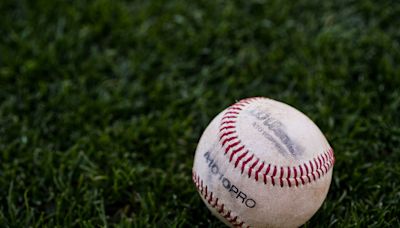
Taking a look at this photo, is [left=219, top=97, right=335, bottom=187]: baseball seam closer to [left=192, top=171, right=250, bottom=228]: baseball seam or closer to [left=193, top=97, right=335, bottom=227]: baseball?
[left=193, top=97, right=335, bottom=227]: baseball

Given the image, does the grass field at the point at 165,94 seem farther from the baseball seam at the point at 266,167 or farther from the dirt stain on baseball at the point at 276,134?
the dirt stain on baseball at the point at 276,134

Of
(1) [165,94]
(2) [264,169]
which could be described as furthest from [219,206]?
(1) [165,94]

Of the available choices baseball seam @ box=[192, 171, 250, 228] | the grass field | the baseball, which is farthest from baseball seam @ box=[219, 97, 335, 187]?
the grass field

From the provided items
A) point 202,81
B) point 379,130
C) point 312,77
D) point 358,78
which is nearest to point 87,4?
point 202,81

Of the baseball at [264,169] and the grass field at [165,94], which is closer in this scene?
the baseball at [264,169]

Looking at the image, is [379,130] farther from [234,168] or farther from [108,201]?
[108,201]

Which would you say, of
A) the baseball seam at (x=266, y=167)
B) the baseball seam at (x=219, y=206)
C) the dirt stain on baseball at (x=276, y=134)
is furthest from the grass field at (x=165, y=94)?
the dirt stain on baseball at (x=276, y=134)

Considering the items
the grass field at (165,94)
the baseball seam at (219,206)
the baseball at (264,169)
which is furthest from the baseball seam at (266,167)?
the grass field at (165,94)

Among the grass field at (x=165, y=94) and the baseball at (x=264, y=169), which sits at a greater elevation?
the baseball at (x=264, y=169)
